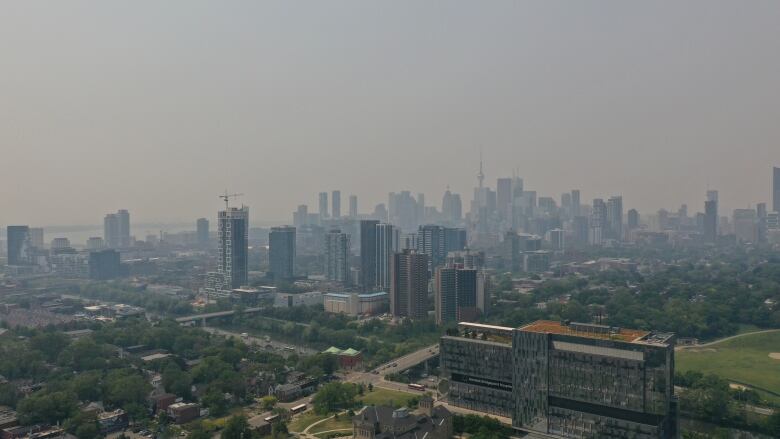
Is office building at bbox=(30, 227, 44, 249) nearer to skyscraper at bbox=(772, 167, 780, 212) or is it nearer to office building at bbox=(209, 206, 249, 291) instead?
office building at bbox=(209, 206, 249, 291)

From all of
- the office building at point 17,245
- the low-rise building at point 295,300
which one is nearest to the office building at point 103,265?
the office building at point 17,245

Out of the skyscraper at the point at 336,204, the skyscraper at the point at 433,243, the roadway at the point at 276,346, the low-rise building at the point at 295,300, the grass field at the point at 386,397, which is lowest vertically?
the roadway at the point at 276,346

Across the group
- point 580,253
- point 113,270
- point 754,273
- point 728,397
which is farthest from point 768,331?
point 113,270

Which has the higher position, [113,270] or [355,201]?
[355,201]

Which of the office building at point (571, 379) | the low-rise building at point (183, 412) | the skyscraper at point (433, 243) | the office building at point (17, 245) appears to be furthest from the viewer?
the office building at point (17, 245)

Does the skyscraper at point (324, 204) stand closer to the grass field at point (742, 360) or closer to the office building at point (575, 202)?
the office building at point (575, 202)

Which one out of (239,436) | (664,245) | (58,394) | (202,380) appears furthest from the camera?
(664,245)

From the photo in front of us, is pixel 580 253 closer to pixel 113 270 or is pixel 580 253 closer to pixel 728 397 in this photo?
pixel 113 270
